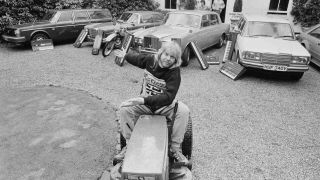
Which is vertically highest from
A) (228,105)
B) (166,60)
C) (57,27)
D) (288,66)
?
(166,60)

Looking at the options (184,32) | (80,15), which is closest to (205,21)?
(184,32)

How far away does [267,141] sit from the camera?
15.4ft

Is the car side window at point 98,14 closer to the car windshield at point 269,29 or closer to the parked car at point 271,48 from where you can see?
the parked car at point 271,48

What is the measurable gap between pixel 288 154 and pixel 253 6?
12284 mm

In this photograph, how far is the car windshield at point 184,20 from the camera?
9.58 metres

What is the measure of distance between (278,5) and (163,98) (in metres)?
13.8

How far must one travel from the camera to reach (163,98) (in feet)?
10.7

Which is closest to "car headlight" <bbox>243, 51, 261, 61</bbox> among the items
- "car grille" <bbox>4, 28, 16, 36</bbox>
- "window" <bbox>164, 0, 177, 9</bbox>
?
"car grille" <bbox>4, 28, 16, 36</bbox>

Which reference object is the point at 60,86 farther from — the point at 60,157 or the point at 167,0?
the point at 167,0

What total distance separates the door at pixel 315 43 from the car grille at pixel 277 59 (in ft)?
8.12

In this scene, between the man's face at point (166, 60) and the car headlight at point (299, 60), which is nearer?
the man's face at point (166, 60)

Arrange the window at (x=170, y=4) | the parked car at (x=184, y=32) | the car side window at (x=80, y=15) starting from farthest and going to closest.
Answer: the window at (x=170, y=4) → the car side window at (x=80, y=15) → the parked car at (x=184, y=32)

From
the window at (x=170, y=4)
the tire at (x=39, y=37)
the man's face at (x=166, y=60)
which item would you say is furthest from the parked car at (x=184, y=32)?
the window at (x=170, y=4)

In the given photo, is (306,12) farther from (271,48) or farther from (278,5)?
(271,48)
